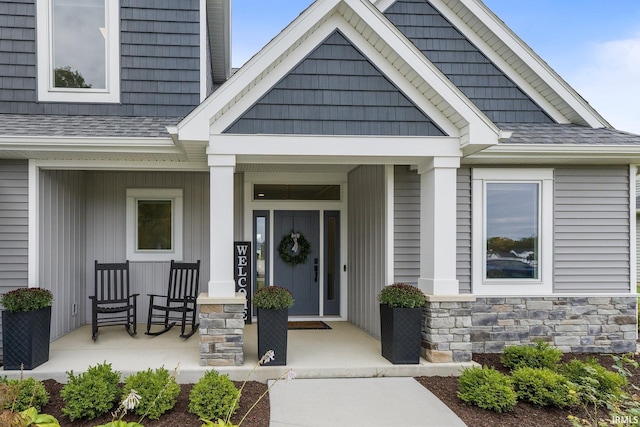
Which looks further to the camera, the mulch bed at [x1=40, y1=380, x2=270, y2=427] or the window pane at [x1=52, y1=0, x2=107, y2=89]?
the window pane at [x1=52, y1=0, x2=107, y2=89]

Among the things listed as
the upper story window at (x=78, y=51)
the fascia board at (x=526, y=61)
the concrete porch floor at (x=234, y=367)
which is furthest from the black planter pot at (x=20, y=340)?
the fascia board at (x=526, y=61)

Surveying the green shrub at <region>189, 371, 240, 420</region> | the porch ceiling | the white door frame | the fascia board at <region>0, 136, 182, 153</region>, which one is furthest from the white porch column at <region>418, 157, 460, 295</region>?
the fascia board at <region>0, 136, 182, 153</region>

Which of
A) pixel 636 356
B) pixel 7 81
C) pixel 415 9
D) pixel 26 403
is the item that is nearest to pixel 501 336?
pixel 636 356

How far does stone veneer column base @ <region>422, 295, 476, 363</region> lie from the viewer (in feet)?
17.0

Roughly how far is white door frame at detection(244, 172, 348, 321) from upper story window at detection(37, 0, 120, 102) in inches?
95.0

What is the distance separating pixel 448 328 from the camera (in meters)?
5.21

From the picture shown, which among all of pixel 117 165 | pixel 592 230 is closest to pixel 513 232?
pixel 592 230

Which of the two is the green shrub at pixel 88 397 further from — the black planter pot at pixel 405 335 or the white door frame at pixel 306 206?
the white door frame at pixel 306 206

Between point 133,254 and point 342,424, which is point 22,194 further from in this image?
point 342,424

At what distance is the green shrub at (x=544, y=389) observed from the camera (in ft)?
13.9

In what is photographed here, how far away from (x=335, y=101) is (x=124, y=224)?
3.97m

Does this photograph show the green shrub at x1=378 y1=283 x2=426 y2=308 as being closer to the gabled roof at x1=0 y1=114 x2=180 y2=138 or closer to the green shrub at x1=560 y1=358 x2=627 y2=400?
the green shrub at x1=560 y1=358 x2=627 y2=400

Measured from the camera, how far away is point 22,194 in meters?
5.54

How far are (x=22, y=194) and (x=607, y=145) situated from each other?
22.3 feet
